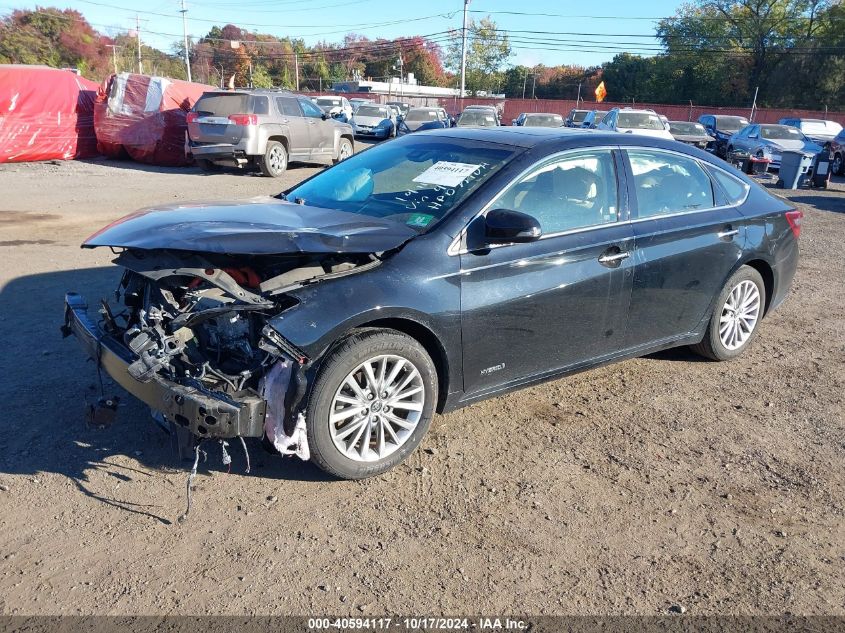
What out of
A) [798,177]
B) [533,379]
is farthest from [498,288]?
[798,177]

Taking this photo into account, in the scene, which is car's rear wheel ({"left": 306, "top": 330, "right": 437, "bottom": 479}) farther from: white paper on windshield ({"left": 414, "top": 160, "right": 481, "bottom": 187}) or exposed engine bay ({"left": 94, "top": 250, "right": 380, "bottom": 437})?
white paper on windshield ({"left": 414, "top": 160, "right": 481, "bottom": 187})

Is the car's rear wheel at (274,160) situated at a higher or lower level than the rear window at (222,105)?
lower

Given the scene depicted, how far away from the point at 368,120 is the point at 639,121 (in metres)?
13.7

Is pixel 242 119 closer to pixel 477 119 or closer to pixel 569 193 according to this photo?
pixel 477 119

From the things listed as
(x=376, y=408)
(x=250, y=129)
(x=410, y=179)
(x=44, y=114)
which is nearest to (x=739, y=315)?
(x=410, y=179)

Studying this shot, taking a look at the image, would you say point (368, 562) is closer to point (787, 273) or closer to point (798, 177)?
point (787, 273)

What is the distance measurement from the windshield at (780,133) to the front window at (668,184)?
19.8 meters

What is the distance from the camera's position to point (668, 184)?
480cm

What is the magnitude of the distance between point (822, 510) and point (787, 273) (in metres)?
2.74

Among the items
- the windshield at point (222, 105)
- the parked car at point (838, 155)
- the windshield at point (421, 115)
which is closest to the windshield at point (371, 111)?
the windshield at point (421, 115)

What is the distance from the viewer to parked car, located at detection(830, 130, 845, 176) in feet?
68.3

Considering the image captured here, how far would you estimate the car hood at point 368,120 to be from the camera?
30.9 metres

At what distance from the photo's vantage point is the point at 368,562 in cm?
297

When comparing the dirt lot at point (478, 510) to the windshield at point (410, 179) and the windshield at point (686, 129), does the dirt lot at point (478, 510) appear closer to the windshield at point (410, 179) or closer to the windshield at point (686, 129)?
the windshield at point (410, 179)
